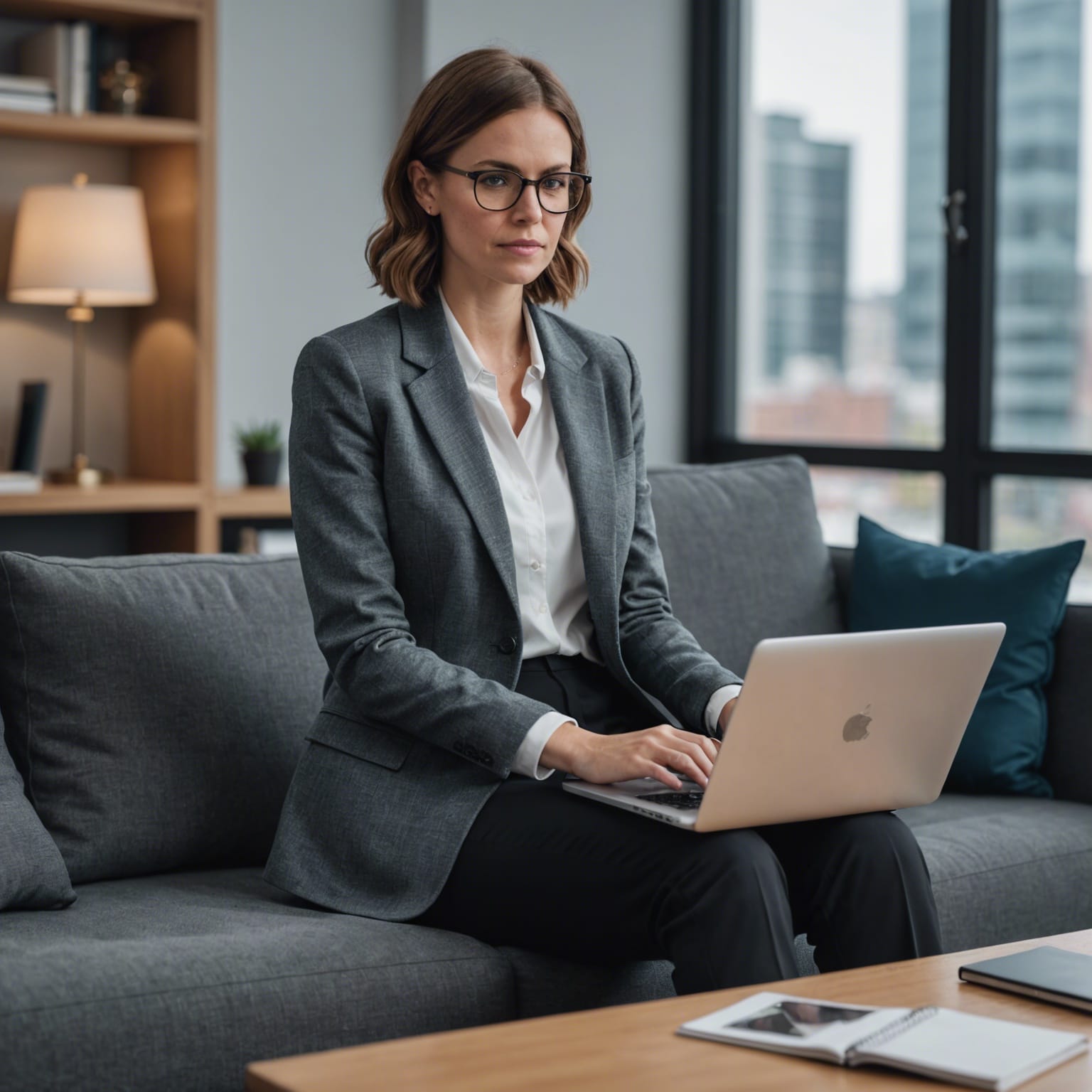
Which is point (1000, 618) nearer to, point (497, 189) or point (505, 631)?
point (505, 631)

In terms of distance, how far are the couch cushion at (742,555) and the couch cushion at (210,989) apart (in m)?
0.97

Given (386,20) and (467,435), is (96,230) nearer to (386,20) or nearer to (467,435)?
(386,20)

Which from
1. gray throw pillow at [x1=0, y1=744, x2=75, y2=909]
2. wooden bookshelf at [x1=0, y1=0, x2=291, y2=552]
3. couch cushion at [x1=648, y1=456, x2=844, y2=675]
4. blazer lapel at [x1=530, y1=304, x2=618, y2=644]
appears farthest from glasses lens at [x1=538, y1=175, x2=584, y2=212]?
wooden bookshelf at [x1=0, y1=0, x2=291, y2=552]

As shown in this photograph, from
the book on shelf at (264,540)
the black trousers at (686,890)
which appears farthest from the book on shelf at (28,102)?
the black trousers at (686,890)

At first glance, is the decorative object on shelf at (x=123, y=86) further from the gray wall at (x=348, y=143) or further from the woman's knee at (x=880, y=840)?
the woman's knee at (x=880, y=840)

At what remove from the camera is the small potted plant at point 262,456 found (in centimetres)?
389

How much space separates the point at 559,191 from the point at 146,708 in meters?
0.82

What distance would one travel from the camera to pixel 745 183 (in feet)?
15.1

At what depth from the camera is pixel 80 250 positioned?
3.65 metres

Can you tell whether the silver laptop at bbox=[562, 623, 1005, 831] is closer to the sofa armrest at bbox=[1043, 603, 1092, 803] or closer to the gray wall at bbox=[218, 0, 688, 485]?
the sofa armrest at bbox=[1043, 603, 1092, 803]

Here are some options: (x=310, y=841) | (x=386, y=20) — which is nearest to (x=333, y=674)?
(x=310, y=841)

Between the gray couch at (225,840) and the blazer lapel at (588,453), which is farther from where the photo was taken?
the blazer lapel at (588,453)

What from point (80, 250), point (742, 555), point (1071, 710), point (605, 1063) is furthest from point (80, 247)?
point (605, 1063)

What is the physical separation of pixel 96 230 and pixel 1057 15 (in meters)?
2.20
